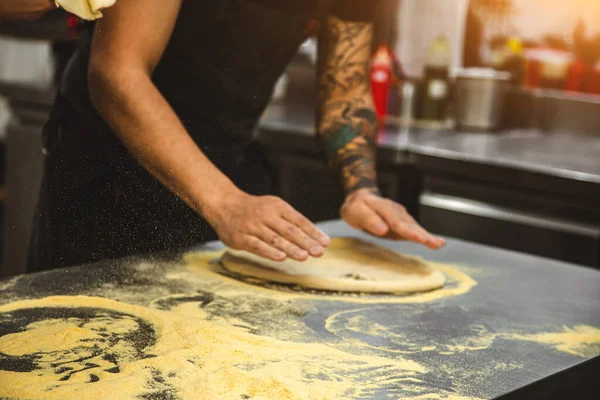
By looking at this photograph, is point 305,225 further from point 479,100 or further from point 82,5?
point 479,100

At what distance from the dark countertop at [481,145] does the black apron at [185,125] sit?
2.67 ft

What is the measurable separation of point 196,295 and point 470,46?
241 cm

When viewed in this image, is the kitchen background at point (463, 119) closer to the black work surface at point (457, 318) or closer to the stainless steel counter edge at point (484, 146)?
the stainless steel counter edge at point (484, 146)

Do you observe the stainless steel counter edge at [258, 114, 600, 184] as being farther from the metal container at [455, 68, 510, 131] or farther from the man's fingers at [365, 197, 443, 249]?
the man's fingers at [365, 197, 443, 249]

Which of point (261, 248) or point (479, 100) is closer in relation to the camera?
point (261, 248)

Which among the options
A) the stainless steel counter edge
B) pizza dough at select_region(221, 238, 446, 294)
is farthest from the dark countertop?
pizza dough at select_region(221, 238, 446, 294)

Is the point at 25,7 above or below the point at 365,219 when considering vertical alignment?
above

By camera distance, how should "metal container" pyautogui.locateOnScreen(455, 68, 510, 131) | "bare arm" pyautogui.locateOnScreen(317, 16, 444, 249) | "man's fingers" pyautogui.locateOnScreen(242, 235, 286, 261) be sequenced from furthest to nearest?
"metal container" pyautogui.locateOnScreen(455, 68, 510, 131) < "bare arm" pyautogui.locateOnScreen(317, 16, 444, 249) < "man's fingers" pyautogui.locateOnScreen(242, 235, 286, 261)

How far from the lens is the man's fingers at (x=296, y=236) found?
142 cm

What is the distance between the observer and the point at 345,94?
2045 millimetres

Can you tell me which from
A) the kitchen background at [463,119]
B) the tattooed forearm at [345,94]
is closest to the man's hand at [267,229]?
the tattooed forearm at [345,94]

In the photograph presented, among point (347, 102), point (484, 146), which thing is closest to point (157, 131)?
point (347, 102)

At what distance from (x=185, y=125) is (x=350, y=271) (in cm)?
51

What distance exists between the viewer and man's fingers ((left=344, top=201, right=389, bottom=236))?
170 centimetres
